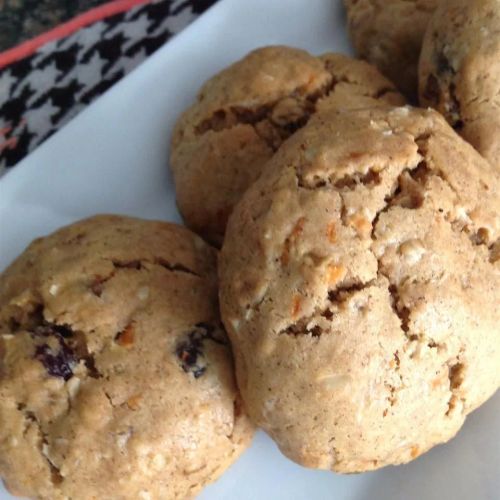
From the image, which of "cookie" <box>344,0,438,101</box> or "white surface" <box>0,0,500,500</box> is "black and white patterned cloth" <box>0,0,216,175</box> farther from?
"cookie" <box>344,0,438,101</box>

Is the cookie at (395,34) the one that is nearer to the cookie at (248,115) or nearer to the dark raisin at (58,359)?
the cookie at (248,115)

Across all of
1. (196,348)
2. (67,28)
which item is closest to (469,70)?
(196,348)

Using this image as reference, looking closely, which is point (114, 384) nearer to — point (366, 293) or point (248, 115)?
point (366, 293)

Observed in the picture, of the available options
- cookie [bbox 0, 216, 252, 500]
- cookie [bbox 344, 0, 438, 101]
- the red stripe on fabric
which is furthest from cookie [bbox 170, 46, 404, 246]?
the red stripe on fabric

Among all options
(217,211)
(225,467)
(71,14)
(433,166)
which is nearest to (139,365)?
(225,467)

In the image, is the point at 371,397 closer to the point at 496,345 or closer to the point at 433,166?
the point at 496,345

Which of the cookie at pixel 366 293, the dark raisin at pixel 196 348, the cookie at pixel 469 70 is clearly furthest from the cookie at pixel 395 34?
the dark raisin at pixel 196 348
